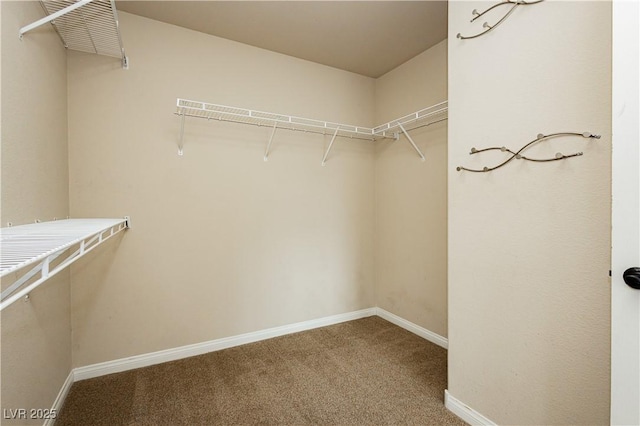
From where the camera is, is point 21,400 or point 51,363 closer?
point 21,400

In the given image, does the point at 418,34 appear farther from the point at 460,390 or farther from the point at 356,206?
the point at 460,390

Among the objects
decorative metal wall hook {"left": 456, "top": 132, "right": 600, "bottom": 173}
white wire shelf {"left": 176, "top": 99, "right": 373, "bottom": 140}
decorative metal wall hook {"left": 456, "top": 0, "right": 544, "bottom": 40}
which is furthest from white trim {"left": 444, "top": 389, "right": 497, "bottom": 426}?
white wire shelf {"left": 176, "top": 99, "right": 373, "bottom": 140}

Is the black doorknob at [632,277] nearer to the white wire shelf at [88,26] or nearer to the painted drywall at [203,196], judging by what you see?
the painted drywall at [203,196]

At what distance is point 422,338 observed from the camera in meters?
2.62

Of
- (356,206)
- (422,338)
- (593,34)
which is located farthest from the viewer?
(356,206)

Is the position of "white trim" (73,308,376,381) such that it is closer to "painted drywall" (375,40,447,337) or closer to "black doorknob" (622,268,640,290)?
"painted drywall" (375,40,447,337)

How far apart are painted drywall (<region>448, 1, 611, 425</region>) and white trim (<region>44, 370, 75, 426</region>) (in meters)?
2.19

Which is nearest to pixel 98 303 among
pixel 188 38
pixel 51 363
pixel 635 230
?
pixel 51 363

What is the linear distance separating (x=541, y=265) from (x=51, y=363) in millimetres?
2527

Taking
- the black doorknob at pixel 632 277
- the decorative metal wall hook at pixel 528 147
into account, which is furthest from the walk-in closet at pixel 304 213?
the black doorknob at pixel 632 277

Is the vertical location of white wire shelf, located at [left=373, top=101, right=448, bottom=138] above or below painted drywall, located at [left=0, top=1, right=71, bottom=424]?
above

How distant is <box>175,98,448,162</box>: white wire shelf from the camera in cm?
226

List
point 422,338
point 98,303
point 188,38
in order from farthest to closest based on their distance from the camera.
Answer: point 422,338
point 188,38
point 98,303

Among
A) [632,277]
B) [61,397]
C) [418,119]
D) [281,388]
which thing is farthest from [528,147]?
[61,397]
